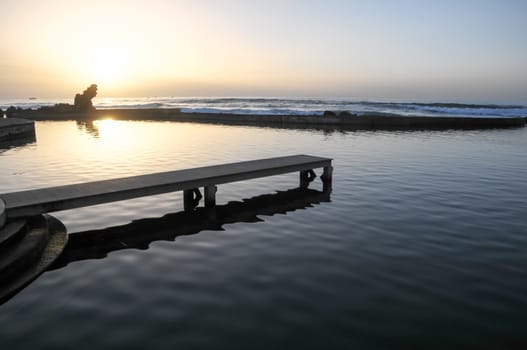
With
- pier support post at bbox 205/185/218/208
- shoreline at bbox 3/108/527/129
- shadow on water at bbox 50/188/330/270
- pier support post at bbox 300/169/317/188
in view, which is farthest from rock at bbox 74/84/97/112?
shadow on water at bbox 50/188/330/270

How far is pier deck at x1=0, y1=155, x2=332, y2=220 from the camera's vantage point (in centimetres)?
758

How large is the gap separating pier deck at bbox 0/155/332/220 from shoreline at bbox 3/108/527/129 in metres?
27.0

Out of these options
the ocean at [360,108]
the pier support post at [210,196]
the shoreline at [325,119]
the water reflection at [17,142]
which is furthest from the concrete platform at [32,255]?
the ocean at [360,108]

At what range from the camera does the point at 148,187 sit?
900cm

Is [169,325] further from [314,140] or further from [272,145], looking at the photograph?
[314,140]

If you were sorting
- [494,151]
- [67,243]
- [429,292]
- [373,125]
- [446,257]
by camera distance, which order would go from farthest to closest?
[373,125] → [494,151] → [67,243] → [446,257] → [429,292]

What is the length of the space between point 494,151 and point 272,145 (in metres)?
13.0

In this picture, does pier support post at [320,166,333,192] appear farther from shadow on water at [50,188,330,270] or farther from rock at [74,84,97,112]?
rock at [74,84,97,112]

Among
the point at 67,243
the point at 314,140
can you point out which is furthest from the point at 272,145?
the point at 67,243

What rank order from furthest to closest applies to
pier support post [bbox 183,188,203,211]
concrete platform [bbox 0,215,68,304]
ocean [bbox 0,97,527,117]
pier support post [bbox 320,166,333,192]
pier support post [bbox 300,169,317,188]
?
ocean [bbox 0,97,527,117]
pier support post [bbox 320,166,333,192]
pier support post [bbox 300,169,317,188]
pier support post [bbox 183,188,203,211]
concrete platform [bbox 0,215,68,304]

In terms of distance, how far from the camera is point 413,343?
4457mm

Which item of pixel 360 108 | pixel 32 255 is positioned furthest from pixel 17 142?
pixel 360 108

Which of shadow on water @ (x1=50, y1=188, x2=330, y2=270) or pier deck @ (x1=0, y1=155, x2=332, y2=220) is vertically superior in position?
pier deck @ (x1=0, y1=155, x2=332, y2=220)

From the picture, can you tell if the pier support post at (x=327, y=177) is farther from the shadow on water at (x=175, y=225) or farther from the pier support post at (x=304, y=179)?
the shadow on water at (x=175, y=225)
